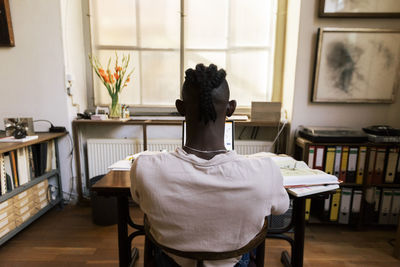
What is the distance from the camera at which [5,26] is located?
2062 millimetres

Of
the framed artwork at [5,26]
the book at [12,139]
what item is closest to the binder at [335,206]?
the book at [12,139]

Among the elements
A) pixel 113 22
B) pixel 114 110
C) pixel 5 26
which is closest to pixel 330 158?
pixel 114 110

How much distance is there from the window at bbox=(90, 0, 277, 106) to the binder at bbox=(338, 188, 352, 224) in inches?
48.1

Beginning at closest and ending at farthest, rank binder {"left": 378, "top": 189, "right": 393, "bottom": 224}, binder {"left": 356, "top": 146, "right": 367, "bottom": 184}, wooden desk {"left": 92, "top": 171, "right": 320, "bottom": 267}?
wooden desk {"left": 92, "top": 171, "right": 320, "bottom": 267} → binder {"left": 356, "top": 146, "right": 367, "bottom": 184} → binder {"left": 378, "top": 189, "right": 393, "bottom": 224}

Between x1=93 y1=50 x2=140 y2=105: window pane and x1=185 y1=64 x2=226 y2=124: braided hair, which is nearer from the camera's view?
x1=185 y1=64 x2=226 y2=124: braided hair

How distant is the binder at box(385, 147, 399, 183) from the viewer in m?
1.91

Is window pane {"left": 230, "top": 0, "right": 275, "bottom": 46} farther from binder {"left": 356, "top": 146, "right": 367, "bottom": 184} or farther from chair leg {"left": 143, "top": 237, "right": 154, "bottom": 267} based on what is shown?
chair leg {"left": 143, "top": 237, "right": 154, "bottom": 267}

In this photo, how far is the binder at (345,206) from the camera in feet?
6.48

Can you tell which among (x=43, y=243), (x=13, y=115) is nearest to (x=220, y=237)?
(x=43, y=243)

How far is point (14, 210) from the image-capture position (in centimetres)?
176

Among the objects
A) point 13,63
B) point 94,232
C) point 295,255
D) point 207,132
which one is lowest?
point 94,232

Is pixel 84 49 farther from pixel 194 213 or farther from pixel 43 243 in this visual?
pixel 194 213

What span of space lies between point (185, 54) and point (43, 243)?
7.25ft

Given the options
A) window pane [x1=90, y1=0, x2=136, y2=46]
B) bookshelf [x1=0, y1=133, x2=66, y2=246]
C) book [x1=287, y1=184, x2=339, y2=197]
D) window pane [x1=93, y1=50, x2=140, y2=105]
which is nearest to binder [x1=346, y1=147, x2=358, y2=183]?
book [x1=287, y1=184, x2=339, y2=197]
